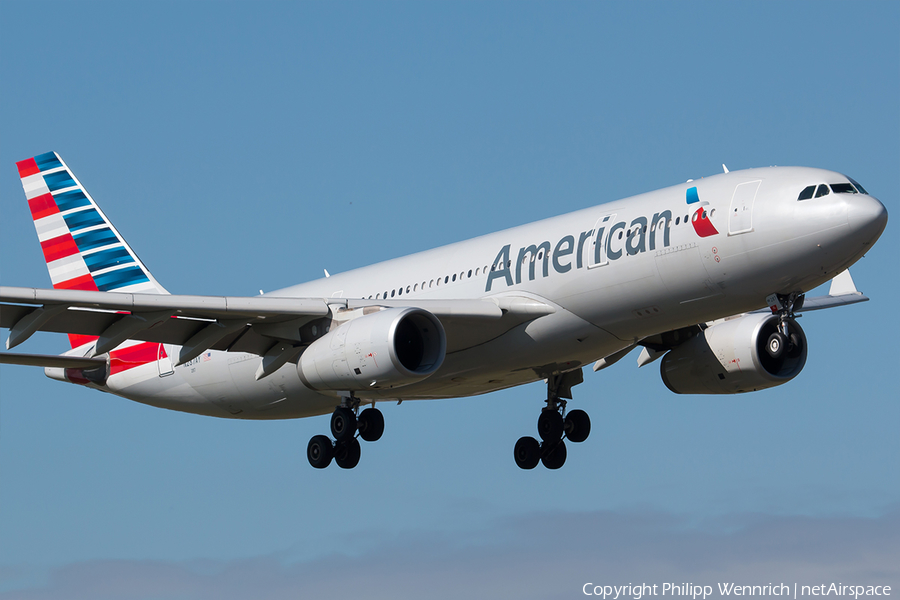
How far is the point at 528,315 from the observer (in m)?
27.5

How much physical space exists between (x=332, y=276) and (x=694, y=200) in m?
11.7

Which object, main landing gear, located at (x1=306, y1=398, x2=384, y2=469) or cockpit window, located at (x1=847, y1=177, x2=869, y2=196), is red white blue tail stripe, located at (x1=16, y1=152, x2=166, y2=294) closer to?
main landing gear, located at (x1=306, y1=398, x2=384, y2=469)

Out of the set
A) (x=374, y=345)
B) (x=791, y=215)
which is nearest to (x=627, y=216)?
(x=791, y=215)

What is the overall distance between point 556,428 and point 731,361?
4837 mm

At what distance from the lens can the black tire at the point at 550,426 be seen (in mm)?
32312

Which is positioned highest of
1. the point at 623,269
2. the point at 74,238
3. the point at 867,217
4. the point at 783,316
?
the point at 74,238

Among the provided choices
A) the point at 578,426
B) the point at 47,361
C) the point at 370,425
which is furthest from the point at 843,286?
the point at 47,361

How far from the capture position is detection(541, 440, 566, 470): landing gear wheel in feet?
106

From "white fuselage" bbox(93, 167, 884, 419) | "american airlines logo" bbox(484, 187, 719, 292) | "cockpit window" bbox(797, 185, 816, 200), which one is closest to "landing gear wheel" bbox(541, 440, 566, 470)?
"white fuselage" bbox(93, 167, 884, 419)

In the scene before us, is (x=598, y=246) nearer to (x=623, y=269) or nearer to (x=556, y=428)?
(x=623, y=269)

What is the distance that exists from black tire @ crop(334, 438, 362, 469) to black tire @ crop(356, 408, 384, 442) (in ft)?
0.96

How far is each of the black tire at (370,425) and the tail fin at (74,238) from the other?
10671 millimetres

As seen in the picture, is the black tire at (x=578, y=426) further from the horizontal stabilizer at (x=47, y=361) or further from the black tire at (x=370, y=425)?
the horizontal stabilizer at (x=47, y=361)

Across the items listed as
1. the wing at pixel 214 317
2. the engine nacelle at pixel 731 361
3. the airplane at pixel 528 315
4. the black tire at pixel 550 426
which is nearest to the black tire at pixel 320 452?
the airplane at pixel 528 315
